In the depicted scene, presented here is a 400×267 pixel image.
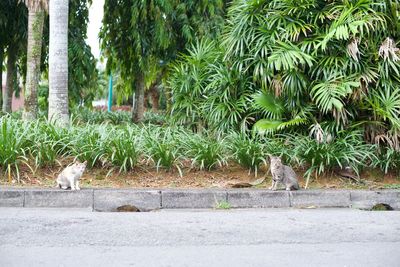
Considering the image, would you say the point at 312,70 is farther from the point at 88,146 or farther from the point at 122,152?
the point at 88,146

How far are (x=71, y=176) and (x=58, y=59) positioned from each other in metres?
3.51

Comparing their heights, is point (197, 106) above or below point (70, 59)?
below

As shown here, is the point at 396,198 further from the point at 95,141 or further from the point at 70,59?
the point at 70,59

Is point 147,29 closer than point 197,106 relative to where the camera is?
No

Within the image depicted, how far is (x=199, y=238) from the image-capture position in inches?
232

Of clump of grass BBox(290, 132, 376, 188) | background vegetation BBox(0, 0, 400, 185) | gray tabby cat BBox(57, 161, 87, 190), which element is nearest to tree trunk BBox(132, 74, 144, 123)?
background vegetation BBox(0, 0, 400, 185)

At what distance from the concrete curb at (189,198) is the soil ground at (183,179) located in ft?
1.65

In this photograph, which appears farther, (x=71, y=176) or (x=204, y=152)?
(x=204, y=152)

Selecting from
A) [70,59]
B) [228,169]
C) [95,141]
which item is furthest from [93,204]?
[70,59]

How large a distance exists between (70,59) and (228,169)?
27.7ft

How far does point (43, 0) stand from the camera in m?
12.6

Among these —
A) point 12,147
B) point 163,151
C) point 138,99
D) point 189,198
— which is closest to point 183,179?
point 163,151

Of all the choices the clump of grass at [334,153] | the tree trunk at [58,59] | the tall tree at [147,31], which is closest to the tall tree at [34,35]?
the tree trunk at [58,59]

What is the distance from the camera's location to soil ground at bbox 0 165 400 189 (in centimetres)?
857
